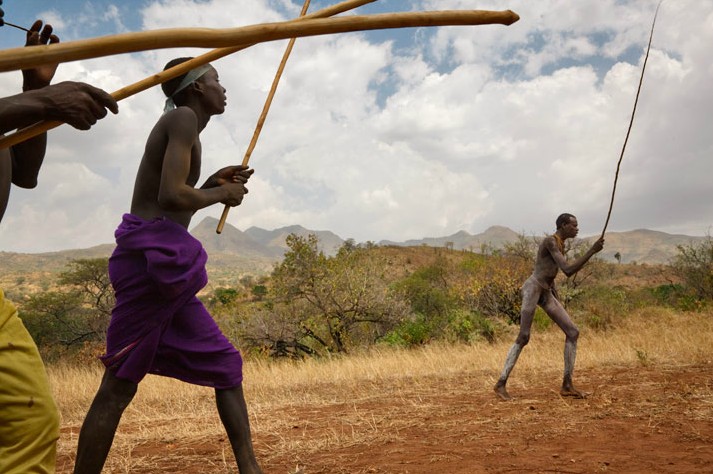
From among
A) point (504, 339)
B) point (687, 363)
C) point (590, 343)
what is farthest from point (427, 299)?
point (687, 363)

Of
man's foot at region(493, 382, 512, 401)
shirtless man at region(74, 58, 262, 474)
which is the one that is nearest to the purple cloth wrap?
shirtless man at region(74, 58, 262, 474)

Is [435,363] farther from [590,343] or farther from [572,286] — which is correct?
[572,286]

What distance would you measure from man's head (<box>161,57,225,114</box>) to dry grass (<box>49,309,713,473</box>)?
1.97 metres

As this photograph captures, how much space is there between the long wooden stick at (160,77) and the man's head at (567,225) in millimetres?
4907

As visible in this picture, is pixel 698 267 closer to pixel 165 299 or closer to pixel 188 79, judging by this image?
pixel 188 79

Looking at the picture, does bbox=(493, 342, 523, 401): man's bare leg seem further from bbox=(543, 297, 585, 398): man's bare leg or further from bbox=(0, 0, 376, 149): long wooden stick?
bbox=(0, 0, 376, 149): long wooden stick

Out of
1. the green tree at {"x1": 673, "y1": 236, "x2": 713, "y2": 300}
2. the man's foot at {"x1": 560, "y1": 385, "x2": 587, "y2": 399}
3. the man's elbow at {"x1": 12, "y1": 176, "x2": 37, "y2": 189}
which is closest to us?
the man's elbow at {"x1": 12, "y1": 176, "x2": 37, "y2": 189}

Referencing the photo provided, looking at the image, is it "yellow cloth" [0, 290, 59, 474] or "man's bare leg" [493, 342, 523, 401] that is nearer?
"yellow cloth" [0, 290, 59, 474]

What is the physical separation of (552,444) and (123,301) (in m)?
2.63

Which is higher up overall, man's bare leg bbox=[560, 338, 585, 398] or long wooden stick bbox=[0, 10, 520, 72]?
long wooden stick bbox=[0, 10, 520, 72]

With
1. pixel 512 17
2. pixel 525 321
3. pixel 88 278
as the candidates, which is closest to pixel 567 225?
pixel 525 321

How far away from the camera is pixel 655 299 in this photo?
1934 cm

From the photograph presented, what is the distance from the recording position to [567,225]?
5973mm

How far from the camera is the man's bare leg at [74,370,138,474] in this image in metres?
→ 2.26
